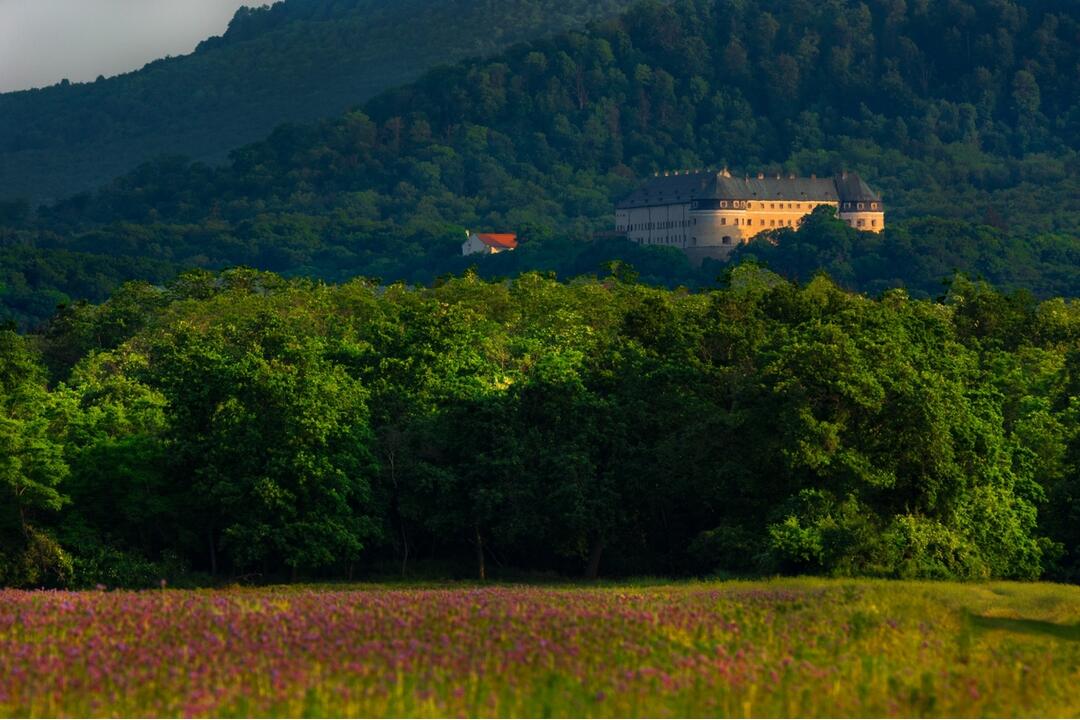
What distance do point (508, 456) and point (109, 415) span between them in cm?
1729

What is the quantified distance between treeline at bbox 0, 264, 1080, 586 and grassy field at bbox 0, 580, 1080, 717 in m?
22.7

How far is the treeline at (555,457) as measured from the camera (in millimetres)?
67125

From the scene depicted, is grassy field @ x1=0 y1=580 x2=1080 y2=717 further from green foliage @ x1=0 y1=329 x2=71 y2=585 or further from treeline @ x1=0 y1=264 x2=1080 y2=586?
green foliage @ x1=0 y1=329 x2=71 y2=585

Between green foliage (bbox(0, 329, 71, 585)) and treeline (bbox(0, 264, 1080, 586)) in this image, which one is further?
green foliage (bbox(0, 329, 71, 585))

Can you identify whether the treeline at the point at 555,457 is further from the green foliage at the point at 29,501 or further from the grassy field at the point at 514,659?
the grassy field at the point at 514,659

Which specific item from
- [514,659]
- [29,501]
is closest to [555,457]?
[29,501]

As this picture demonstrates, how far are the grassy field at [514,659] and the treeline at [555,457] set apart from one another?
22725mm

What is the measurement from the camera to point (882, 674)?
34.5m

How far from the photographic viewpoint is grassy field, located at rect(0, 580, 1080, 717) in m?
31.3

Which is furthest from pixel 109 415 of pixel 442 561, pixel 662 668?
pixel 662 668

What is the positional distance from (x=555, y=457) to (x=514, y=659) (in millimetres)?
41107

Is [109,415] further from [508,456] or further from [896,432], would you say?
[896,432]

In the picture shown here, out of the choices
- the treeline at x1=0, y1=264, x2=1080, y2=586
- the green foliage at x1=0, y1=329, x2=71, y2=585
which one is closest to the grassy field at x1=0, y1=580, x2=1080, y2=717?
the treeline at x1=0, y1=264, x2=1080, y2=586

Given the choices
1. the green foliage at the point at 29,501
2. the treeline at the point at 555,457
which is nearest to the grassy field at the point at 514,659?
the treeline at the point at 555,457
